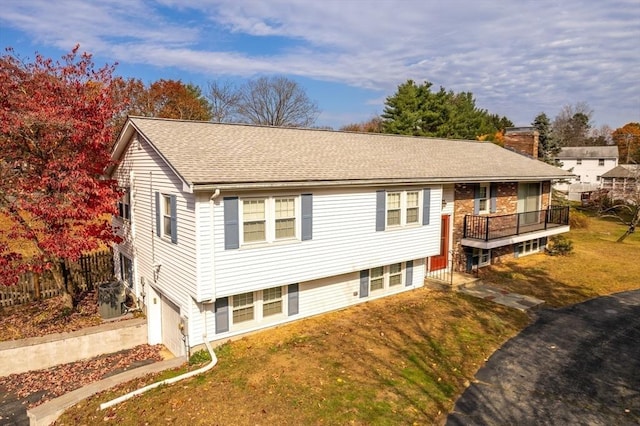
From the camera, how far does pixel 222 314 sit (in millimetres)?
11633

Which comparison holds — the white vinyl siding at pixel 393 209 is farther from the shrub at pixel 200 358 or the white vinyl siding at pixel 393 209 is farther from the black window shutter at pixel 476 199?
the shrub at pixel 200 358

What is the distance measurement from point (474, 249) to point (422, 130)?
2918cm

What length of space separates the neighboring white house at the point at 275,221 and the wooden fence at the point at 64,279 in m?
0.93

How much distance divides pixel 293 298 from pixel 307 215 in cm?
288

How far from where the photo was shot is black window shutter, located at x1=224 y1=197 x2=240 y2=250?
10633mm

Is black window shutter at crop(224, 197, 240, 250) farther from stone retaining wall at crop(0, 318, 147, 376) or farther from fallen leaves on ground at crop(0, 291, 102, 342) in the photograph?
fallen leaves on ground at crop(0, 291, 102, 342)

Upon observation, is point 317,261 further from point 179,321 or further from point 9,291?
point 9,291

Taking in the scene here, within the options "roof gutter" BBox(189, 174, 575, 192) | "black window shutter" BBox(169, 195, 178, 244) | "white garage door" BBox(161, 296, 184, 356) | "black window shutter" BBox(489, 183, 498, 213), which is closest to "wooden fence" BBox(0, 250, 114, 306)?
"white garage door" BBox(161, 296, 184, 356)

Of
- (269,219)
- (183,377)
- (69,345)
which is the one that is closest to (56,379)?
(69,345)

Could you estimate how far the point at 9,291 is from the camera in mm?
15664

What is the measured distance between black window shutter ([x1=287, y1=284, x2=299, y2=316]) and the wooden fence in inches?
336

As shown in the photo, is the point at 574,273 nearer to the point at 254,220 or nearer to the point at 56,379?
the point at 254,220

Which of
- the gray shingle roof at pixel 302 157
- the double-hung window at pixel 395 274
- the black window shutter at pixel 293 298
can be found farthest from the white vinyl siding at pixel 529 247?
the black window shutter at pixel 293 298

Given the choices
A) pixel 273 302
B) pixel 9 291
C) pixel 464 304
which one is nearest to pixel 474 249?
pixel 464 304
